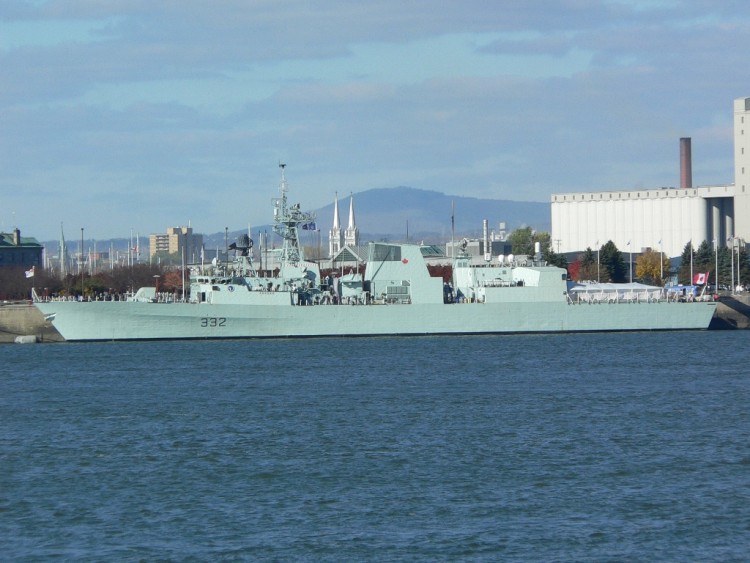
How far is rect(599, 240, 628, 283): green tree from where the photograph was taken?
80.2 metres

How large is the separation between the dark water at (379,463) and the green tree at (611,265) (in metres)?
42.0

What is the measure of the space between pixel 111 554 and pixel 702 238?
8442 cm

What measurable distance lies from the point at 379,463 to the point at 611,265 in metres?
61.9

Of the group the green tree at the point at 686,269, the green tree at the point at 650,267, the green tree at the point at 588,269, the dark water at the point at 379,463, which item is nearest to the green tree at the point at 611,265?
the green tree at the point at 588,269

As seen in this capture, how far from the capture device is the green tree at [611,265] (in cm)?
8022

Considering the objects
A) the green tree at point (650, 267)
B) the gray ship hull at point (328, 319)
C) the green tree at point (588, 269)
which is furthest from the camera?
the green tree at point (650, 267)

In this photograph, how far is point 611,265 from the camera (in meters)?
80.9

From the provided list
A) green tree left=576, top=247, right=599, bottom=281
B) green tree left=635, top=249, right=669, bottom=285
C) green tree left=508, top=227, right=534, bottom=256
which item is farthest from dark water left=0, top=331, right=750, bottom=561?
green tree left=508, top=227, right=534, bottom=256

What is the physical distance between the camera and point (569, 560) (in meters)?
15.0

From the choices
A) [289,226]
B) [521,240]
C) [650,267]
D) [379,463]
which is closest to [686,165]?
[650,267]

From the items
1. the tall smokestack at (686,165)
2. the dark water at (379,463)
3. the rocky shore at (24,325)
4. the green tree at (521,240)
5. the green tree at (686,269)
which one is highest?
the tall smokestack at (686,165)

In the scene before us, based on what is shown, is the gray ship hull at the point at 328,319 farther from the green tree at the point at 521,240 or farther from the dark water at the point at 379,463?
the green tree at the point at 521,240

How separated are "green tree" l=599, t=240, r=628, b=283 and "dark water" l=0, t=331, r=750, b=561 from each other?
42.0 meters

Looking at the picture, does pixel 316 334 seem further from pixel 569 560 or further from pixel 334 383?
pixel 569 560
